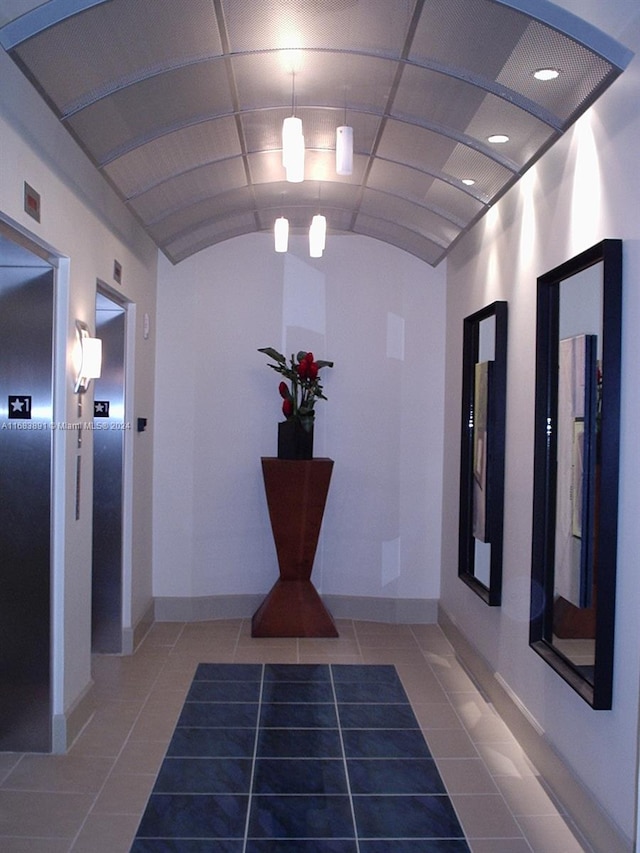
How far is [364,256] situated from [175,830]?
5.37 m

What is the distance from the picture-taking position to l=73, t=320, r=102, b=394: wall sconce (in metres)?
4.77

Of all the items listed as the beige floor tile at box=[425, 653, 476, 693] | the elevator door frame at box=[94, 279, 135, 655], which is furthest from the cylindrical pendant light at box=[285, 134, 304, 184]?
the beige floor tile at box=[425, 653, 476, 693]

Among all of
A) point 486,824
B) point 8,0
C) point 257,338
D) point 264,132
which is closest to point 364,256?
point 257,338

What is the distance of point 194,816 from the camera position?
3.89 m

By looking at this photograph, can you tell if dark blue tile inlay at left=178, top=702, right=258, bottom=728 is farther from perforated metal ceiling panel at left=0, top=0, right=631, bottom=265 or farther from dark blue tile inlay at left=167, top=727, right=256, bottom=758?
perforated metal ceiling panel at left=0, top=0, right=631, bottom=265

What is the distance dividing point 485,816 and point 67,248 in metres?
3.52

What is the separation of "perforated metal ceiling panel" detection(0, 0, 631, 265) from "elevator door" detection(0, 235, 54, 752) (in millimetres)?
1038

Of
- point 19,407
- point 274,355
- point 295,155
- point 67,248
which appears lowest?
point 19,407

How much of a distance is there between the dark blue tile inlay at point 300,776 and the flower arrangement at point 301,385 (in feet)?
10.6

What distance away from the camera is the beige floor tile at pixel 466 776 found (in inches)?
165

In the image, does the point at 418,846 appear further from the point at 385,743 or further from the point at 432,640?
the point at 432,640

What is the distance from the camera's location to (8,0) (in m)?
3.41

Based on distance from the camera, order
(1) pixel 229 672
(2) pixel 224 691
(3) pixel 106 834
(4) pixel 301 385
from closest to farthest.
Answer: (3) pixel 106 834 < (2) pixel 224 691 < (1) pixel 229 672 < (4) pixel 301 385

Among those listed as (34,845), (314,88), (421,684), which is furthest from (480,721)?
(314,88)
